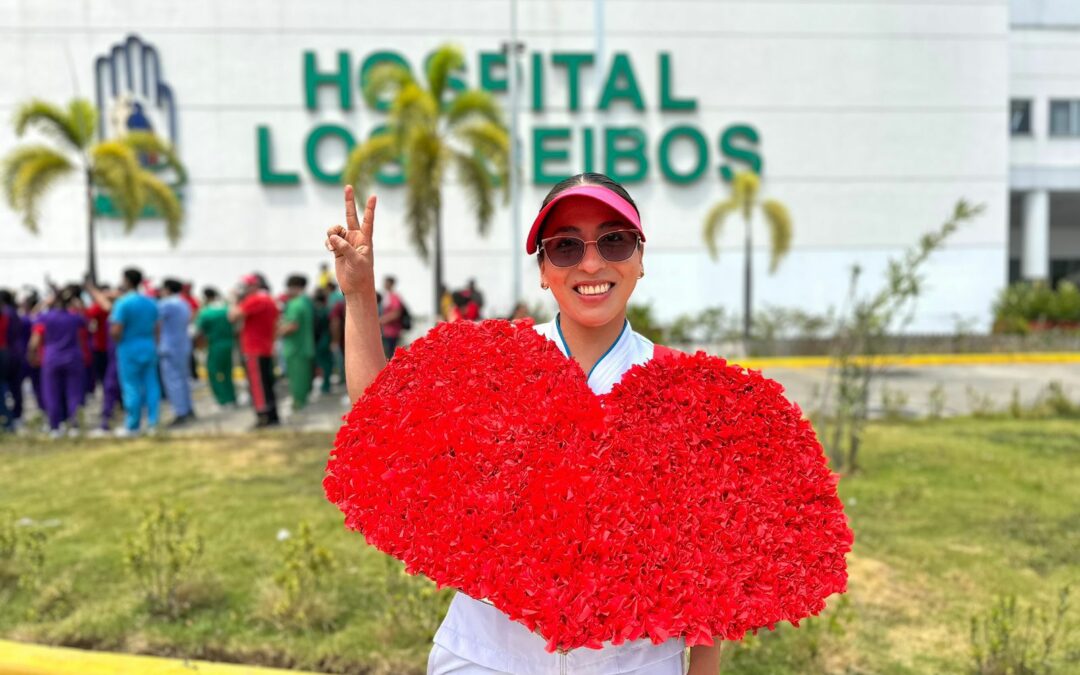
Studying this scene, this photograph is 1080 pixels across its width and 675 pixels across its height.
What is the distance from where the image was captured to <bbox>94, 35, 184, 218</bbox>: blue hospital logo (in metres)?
17.8

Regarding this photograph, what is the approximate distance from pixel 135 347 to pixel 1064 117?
2384 cm

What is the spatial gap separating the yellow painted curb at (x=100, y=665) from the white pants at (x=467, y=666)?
173 centimetres

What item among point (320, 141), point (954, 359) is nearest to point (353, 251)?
point (320, 141)

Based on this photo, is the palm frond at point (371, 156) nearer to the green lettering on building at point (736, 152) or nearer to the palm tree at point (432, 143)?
the palm tree at point (432, 143)

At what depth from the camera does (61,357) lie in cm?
880

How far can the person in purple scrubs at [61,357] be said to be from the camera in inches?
345

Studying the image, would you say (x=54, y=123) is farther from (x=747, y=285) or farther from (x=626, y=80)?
(x=747, y=285)

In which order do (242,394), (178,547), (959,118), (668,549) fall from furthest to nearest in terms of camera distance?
(959,118), (242,394), (178,547), (668,549)

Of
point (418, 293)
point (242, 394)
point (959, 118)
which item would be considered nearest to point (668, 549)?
point (242, 394)

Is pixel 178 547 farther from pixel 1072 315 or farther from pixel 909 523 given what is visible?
pixel 1072 315

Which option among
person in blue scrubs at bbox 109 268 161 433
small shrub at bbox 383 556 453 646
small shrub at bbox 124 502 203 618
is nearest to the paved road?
person in blue scrubs at bbox 109 268 161 433

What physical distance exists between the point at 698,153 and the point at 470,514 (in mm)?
18495

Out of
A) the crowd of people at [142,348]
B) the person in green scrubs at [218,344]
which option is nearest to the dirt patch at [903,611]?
the crowd of people at [142,348]

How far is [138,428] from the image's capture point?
904 cm
